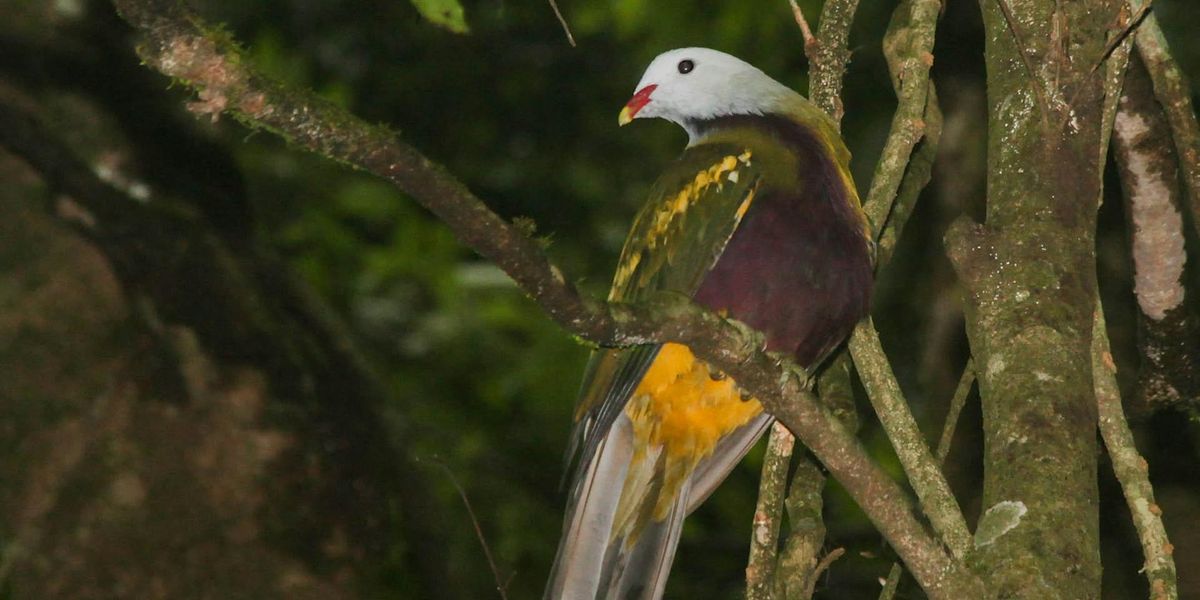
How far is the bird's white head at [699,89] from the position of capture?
391cm

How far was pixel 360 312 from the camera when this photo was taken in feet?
22.6

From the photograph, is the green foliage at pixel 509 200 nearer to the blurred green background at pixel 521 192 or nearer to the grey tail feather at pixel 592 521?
the blurred green background at pixel 521 192

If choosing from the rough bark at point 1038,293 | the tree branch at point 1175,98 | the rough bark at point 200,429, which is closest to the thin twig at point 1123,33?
the rough bark at point 1038,293

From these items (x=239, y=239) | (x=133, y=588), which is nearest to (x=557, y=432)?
(x=239, y=239)

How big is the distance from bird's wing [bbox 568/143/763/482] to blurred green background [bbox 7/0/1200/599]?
184 cm

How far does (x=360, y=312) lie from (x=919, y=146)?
146 inches

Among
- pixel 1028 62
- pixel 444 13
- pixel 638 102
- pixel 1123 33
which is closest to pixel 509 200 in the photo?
pixel 638 102

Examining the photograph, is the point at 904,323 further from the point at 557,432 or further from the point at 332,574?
the point at 332,574

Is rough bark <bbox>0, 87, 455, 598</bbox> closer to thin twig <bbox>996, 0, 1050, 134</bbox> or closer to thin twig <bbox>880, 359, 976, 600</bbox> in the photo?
thin twig <bbox>880, 359, 976, 600</bbox>

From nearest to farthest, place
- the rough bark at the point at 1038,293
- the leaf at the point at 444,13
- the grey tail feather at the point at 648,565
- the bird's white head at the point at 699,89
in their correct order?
1. the leaf at the point at 444,13
2. the rough bark at the point at 1038,293
3. the grey tail feather at the point at 648,565
4. the bird's white head at the point at 699,89

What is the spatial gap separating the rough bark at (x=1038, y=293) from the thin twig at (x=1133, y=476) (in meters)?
0.18

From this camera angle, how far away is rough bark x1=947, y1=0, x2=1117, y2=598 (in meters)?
2.26

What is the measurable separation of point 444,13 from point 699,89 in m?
2.56

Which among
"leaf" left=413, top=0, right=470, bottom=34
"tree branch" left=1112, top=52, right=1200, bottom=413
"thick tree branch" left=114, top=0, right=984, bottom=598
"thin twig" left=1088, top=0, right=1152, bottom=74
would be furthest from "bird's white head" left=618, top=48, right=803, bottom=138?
"leaf" left=413, top=0, right=470, bottom=34
